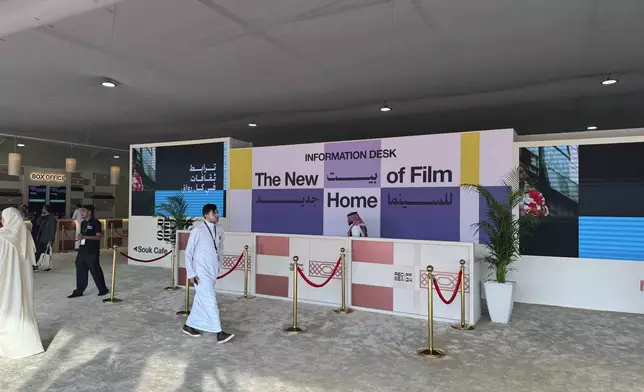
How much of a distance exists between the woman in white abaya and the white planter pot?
495 centimetres

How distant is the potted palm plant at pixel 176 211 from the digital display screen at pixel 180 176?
0.10m

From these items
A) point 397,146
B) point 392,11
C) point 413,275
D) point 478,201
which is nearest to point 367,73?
point 397,146

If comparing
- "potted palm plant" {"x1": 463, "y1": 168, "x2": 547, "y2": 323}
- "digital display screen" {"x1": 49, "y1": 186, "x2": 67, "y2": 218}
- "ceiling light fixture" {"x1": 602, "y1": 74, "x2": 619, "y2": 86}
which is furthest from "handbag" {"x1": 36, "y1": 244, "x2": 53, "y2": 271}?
"ceiling light fixture" {"x1": 602, "y1": 74, "x2": 619, "y2": 86}

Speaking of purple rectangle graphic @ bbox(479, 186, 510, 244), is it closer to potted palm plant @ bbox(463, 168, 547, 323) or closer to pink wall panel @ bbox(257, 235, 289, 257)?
potted palm plant @ bbox(463, 168, 547, 323)

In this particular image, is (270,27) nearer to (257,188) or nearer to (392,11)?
(392,11)

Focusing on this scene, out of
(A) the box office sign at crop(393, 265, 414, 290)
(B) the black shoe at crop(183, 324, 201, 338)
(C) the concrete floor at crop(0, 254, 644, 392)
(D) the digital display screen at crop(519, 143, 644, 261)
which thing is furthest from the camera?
(D) the digital display screen at crop(519, 143, 644, 261)

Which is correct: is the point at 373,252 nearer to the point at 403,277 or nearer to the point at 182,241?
the point at 403,277

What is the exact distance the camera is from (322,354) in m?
4.11

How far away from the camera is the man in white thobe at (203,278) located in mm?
4527

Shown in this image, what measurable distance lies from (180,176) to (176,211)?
2.74 feet

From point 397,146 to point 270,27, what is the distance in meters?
3.22

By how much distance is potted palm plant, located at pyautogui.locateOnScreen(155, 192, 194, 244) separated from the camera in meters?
8.32

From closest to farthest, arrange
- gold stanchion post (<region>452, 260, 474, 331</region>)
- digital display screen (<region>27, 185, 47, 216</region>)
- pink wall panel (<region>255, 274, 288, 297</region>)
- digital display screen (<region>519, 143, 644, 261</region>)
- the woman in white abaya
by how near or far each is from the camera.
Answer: the woman in white abaya, gold stanchion post (<region>452, 260, 474, 331</region>), digital display screen (<region>519, 143, 644, 261</region>), pink wall panel (<region>255, 274, 288, 297</region>), digital display screen (<region>27, 185, 47, 216</region>)

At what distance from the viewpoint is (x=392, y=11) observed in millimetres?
4332
